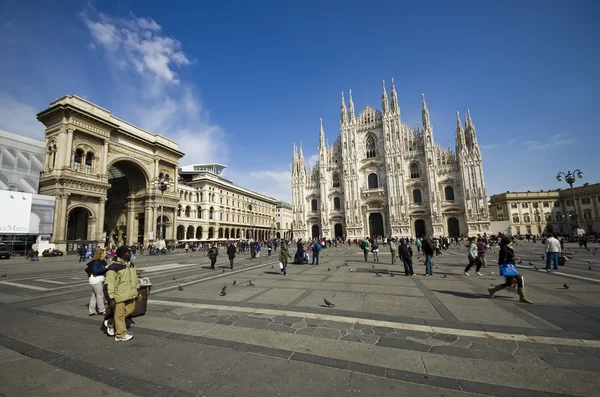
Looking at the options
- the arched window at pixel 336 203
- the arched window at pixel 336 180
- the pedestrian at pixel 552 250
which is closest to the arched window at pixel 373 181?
the arched window at pixel 336 180

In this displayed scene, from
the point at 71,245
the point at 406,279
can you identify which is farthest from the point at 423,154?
the point at 71,245

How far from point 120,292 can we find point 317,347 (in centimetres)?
324

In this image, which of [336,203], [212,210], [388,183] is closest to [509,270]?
[388,183]

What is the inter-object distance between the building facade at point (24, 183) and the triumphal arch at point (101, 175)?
0.97 metres

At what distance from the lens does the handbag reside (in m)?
5.88

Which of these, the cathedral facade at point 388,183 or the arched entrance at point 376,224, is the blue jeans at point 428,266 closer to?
the cathedral facade at point 388,183

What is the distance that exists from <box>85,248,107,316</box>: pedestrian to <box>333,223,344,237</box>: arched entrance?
4210cm

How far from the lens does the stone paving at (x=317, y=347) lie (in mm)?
2754

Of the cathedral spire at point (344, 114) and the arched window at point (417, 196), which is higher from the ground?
the cathedral spire at point (344, 114)

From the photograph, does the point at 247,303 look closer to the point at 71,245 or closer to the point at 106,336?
the point at 106,336

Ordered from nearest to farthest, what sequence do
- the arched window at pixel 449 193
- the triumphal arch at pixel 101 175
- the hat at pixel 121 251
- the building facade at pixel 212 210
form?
the hat at pixel 121 251 → the triumphal arch at pixel 101 175 → the arched window at pixel 449 193 → the building facade at pixel 212 210

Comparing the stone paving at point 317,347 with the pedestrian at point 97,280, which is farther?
the pedestrian at point 97,280

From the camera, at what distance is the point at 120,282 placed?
420 cm

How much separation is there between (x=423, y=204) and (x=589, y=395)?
42505 millimetres
